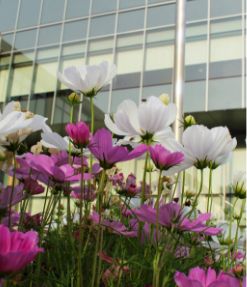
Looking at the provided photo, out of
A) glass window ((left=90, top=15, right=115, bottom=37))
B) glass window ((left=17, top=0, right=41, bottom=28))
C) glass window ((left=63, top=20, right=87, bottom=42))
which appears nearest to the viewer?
glass window ((left=17, top=0, right=41, bottom=28))

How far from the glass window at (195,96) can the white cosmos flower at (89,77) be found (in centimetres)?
464

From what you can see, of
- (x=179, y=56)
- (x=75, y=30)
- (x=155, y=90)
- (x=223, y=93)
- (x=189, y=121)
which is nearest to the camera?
(x=189, y=121)

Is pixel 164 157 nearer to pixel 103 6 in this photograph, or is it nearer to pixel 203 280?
pixel 203 280

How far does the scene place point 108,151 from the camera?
1.07 ft

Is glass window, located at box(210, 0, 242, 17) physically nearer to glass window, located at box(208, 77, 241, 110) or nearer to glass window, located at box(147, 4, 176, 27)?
glass window, located at box(147, 4, 176, 27)

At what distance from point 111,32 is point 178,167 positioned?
18.0 ft

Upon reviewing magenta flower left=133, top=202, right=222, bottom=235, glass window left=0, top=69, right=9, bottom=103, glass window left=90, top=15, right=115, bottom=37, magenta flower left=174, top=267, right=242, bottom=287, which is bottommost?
magenta flower left=174, top=267, right=242, bottom=287

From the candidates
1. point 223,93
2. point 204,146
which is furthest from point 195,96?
point 204,146

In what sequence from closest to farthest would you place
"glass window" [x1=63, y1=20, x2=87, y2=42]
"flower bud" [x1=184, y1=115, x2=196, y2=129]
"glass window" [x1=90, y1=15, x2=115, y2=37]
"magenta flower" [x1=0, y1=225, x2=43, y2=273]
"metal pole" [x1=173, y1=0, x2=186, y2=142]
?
1. "magenta flower" [x1=0, y1=225, x2=43, y2=273]
2. "flower bud" [x1=184, y1=115, x2=196, y2=129]
3. "metal pole" [x1=173, y1=0, x2=186, y2=142]
4. "glass window" [x1=90, y1=15, x2=115, y2=37]
5. "glass window" [x1=63, y1=20, x2=87, y2=42]

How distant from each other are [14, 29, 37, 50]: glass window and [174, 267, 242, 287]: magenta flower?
5.86m

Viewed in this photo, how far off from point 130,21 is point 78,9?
21.5 inches

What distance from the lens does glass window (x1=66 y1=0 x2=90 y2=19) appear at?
5545mm

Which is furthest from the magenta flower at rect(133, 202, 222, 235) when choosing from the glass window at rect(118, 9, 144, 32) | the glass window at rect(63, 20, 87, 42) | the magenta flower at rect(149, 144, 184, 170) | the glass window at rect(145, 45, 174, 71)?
the glass window at rect(63, 20, 87, 42)

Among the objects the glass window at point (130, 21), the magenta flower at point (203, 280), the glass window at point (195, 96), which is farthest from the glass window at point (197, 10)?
the magenta flower at point (203, 280)
